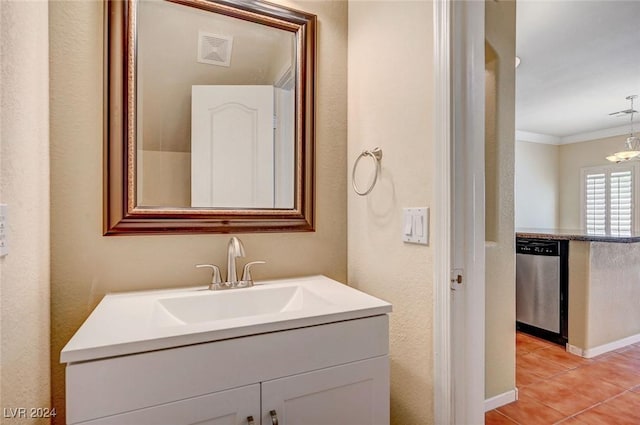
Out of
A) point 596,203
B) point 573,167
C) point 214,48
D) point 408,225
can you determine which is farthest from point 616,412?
point 573,167

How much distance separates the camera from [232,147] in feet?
4.47

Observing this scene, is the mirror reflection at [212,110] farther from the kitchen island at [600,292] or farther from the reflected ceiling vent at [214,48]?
the kitchen island at [600,292]

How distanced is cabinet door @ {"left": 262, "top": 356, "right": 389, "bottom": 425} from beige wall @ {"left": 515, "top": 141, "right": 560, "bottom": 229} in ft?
18.6

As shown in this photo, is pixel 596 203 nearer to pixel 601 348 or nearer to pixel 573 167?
pixel 573 167

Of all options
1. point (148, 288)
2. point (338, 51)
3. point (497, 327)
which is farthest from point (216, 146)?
point (497, 327)

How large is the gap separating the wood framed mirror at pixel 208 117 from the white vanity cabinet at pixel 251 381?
0.57m

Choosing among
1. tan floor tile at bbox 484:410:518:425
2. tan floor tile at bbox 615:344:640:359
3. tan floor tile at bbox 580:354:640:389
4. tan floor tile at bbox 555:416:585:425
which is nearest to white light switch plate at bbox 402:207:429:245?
tan floor tile at bbox 484:410:518:425

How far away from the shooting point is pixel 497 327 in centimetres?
186

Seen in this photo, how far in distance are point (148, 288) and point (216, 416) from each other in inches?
23.3

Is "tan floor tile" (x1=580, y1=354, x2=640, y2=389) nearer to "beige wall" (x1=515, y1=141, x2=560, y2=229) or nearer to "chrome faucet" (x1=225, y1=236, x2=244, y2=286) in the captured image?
"chrome faucet" (x1=225, y1=236, x2=244, y2=286)

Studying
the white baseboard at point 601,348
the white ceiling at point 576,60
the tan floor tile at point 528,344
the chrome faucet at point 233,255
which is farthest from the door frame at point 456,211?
the white baseboard at point 601,348

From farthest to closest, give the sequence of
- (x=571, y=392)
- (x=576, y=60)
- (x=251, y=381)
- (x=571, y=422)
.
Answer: (x=576, y=60), (x=571, y=392), (x=571, y=422), (x=251, y=381)

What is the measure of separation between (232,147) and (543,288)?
2742 mm

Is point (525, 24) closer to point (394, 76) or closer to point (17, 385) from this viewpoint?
point (394, 76)
